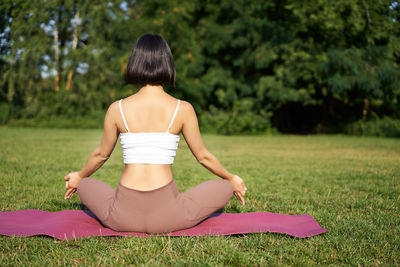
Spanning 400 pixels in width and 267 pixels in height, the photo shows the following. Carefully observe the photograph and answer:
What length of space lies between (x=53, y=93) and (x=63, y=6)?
6.68 metres

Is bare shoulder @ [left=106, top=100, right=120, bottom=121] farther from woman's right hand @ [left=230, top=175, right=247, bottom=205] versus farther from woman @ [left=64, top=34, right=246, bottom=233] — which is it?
woman's right hand @ [left=230, top=175, right=247, bottom=205]

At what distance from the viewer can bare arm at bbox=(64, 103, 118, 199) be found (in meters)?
2.89

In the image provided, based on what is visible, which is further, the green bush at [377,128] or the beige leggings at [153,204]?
the green bush at [377,128]

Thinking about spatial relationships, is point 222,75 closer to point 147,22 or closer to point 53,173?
point 147,22

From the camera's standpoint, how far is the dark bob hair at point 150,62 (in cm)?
273

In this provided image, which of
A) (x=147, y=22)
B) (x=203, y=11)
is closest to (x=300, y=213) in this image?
(x=147, y=22)

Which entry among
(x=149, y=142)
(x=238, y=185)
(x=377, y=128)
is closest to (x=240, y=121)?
(x=377, y=128)

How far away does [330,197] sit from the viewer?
16.2 feet

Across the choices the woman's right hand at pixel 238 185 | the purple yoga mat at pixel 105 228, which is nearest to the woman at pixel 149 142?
the purple yoga mat at pixel 105 228

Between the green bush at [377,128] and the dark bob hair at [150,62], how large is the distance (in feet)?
66.1

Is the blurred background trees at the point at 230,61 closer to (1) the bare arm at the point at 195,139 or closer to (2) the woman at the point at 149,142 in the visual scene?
(1) the bare arm at the point at 195,139

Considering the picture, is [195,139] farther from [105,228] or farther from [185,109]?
[105,228]

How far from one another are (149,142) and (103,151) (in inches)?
18.3

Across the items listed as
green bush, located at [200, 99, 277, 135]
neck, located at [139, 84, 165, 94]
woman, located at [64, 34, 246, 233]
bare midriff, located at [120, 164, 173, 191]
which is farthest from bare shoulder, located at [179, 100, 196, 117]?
green bush, located at [200, 99, 277, 135]
